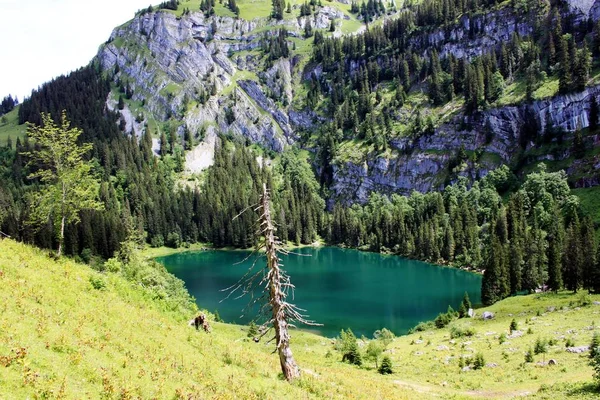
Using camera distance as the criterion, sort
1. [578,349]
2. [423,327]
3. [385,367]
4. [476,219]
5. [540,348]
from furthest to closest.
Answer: [476,219] < [423,327] < [540,348] < [385,367] < [578,349]

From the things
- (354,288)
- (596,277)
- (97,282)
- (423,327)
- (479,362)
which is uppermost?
(97,282)

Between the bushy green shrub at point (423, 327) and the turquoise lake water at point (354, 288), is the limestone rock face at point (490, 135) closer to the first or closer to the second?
the turquoise lake water at point (354, 288)

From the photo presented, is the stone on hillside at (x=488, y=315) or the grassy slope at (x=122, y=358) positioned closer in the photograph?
the grassy slope at (x=122, y=358)

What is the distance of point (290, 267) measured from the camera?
141125 millimetres

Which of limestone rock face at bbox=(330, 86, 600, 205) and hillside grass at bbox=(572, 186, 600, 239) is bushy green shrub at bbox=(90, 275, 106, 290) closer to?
hillside grass at bbox=(572, 186, 600, 239)

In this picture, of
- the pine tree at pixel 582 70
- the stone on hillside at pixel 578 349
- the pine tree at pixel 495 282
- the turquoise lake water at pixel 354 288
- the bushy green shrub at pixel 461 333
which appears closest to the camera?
the stone on hillside at pixel 578 349

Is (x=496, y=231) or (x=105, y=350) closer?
(x=105, y=350)

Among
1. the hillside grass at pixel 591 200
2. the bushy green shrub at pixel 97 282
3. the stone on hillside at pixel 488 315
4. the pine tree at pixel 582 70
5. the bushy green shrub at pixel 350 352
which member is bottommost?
the stone on hillside at pixel 488 315

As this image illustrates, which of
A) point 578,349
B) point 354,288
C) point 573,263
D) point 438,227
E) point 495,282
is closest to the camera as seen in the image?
point 578,349

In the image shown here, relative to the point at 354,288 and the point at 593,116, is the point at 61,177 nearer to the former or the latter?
the point at 354,288

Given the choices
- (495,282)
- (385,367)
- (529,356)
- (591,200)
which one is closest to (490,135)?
(591,200)

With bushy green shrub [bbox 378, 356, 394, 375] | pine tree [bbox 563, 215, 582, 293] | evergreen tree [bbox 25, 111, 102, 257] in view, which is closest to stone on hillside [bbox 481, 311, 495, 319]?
pine tree [bbox 563, 215, 582, 293]

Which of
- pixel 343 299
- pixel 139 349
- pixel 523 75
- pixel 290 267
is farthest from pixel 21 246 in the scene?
pixel 523 75

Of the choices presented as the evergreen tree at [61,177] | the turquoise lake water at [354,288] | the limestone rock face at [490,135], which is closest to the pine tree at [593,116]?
the limestone rock face at [490,135]
